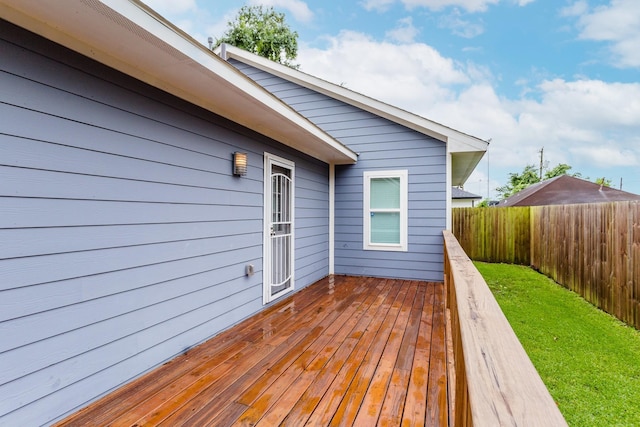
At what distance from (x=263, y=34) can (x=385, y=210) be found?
1107 cm

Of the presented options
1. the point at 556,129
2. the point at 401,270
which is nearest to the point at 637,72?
the point at 556,129

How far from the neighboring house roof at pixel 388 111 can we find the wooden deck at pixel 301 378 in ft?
9.67

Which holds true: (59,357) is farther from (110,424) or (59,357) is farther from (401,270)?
(401,270)

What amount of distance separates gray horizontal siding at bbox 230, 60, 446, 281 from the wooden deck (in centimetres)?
192

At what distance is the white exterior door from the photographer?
3.99 metres

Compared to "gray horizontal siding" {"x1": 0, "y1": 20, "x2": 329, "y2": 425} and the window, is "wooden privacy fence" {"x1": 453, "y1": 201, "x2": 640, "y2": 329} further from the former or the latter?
"gray horizontal siding" {"x1": 0, "y1": 20, "x2": 329, "y2": 425}

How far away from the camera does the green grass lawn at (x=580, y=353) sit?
2379 millimetres

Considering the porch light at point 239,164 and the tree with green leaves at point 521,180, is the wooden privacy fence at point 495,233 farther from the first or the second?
the tree with green leaves at point 521,180

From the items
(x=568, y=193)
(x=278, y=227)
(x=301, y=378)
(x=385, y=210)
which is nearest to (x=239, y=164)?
(x=278, y=227)

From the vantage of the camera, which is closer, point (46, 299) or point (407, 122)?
point (46, 299)

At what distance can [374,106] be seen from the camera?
5.70 m

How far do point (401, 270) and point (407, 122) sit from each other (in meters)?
2.73

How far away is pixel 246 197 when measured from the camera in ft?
11.8

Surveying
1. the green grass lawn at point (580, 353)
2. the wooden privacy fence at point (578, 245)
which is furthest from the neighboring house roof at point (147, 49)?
the wooden privacy fence at point (578, 245)
